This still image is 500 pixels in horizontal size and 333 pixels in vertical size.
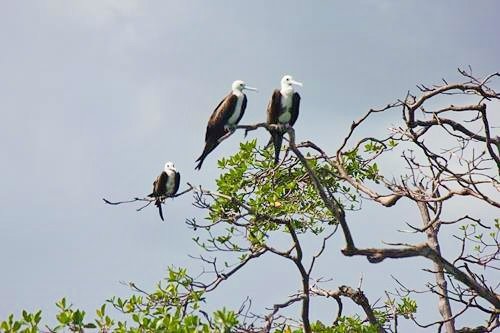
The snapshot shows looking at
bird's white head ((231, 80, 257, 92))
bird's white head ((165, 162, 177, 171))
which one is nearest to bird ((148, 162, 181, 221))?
bird's white head ((165, 162, 177, 171))

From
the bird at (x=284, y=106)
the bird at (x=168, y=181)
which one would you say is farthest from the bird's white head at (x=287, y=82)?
the bird at (x=168, y=181)

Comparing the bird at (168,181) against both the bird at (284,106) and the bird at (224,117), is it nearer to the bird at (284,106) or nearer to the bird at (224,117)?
the bird at (224,117)

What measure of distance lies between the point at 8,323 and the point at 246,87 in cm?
549

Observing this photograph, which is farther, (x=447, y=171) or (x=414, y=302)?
(x=414, y=302)

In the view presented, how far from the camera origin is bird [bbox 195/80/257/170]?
348 inches

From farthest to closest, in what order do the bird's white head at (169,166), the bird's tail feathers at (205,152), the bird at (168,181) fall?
1. the bird's white head at (169,166)
2. the bird at (168,181)
3. the bird's tail feathers at (205,152)

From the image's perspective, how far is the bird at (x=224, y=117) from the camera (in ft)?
29.0

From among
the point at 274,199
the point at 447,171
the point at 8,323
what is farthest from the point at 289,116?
the point at 8,323

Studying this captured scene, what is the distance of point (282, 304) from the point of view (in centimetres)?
696

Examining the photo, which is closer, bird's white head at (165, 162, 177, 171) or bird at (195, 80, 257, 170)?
bird at (195, 80, 257, 170)

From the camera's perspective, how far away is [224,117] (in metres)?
9.05

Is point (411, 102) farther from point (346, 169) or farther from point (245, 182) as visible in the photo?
point (245, 182)

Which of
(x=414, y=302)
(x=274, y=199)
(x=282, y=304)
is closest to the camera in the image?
(x=282, y=304)

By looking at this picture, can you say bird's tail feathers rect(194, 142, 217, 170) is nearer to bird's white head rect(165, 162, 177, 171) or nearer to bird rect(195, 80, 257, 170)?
bird rect(195, 80, 257, 170)
